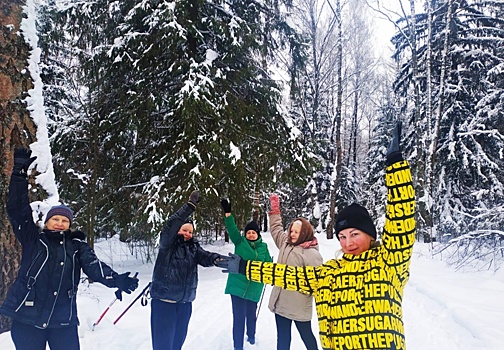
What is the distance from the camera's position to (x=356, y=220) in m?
2.17

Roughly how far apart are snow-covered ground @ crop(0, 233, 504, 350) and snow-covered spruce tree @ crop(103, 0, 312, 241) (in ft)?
6.43

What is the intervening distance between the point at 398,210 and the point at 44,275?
8.08ft

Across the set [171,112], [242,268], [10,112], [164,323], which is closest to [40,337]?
[164,323]

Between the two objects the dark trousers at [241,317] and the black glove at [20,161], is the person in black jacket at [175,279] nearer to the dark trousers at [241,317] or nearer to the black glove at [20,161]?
the dark trousers at [241,317]

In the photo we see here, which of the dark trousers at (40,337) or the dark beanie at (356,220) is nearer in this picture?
the dark beanie at (356,220)

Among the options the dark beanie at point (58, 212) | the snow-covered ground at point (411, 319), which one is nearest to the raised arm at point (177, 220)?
the dark beanie at point (58, 212)

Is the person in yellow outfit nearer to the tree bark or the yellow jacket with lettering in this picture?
the yellow jacket with lettering

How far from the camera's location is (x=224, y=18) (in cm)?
909

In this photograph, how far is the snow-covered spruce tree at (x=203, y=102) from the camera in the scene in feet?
26.2

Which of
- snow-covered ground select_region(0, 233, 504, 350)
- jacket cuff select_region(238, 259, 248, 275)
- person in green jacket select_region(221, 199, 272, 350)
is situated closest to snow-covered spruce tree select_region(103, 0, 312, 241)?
snow-covered ground select_region(0, 233, 504, 350)

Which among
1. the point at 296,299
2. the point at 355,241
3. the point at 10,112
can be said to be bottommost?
the point at 296,299

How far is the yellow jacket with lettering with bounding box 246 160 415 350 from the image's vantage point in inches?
76.4

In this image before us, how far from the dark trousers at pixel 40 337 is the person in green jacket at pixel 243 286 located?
2118mm

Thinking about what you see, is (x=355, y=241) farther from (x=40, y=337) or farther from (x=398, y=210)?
(x=40, y=337)
